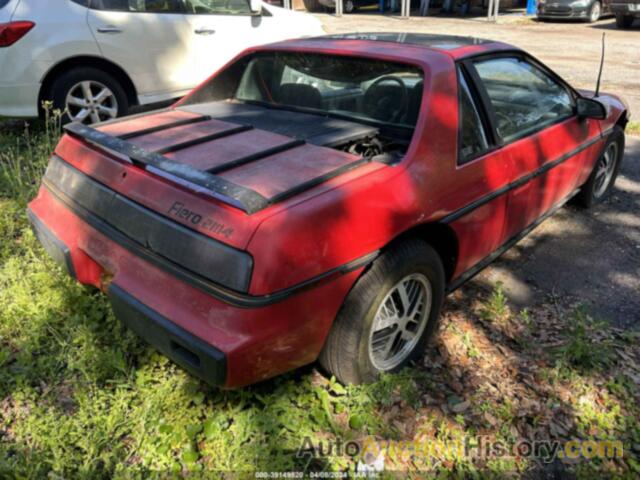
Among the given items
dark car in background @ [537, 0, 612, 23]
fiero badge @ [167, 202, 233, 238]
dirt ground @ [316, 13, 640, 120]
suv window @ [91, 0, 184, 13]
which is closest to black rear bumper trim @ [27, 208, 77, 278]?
fiero badge @ [167, 202, 233, 238]

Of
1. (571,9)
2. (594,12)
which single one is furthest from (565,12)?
(594,12)

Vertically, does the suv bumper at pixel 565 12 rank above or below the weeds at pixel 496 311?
above

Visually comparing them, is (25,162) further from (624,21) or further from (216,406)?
(624,21)

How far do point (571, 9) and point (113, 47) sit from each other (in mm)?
17382

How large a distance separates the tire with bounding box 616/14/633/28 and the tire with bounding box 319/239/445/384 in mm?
17370

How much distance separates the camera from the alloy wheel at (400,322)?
2.39m

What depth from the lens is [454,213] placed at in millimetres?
2527

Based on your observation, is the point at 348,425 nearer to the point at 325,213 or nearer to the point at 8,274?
the point at 325,213

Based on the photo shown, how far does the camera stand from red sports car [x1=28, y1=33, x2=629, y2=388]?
73.5 inches

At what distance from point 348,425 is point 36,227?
184 centimetres

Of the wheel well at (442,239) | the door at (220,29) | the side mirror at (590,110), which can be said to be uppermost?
the door at (220,29)

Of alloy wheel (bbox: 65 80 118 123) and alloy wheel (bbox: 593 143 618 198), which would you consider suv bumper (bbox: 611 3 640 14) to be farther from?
alloy wheel (bbox: 65 80 118 123)

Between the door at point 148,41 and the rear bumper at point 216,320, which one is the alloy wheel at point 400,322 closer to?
the rear bumper at point 216,320

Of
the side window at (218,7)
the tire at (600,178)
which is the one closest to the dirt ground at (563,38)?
the tire at (600,178)
